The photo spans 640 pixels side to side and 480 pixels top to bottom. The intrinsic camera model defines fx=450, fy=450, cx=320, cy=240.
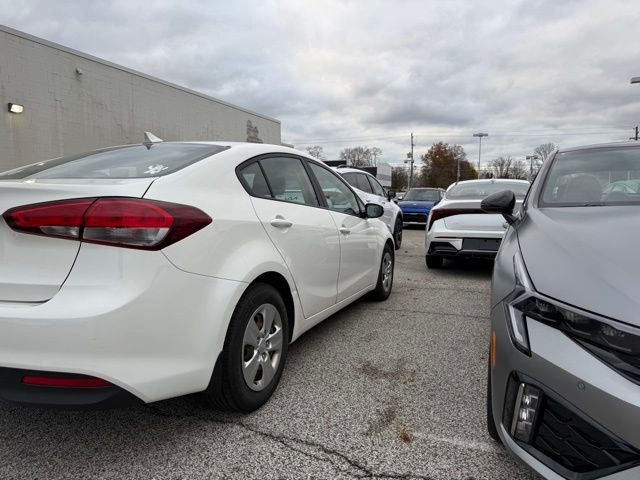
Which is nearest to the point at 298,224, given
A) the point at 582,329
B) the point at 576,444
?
the point at 582,329

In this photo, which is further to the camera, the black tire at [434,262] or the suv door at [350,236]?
the black tire at [434,262]

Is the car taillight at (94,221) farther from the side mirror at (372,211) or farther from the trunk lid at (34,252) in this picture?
the side mirror at (372,211)

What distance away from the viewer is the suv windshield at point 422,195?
50.7 feet

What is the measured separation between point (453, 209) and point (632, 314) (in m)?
4.68

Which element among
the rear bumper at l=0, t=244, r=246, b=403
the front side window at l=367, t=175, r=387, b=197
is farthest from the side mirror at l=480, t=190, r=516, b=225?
the front side window at l=367, t=175, r=387, b=197

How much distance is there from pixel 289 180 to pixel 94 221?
1.55m

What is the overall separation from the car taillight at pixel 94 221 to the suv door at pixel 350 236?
187cm

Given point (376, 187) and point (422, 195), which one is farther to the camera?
point (422, 195)

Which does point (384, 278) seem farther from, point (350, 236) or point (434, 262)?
point (434, 262)

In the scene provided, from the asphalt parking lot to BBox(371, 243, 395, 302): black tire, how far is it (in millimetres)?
1427

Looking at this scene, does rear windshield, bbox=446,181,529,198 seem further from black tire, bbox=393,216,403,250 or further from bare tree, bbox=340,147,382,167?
bare tree, bbox=340,147,382,167

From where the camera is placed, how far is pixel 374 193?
896 centimetres

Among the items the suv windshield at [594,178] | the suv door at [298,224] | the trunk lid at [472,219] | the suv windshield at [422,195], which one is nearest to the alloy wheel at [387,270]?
the trunk lid at [472,219]

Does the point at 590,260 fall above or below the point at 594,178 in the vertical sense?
below
